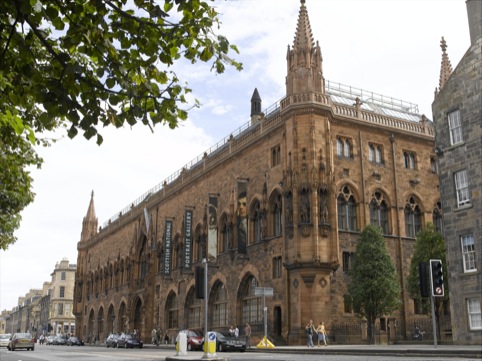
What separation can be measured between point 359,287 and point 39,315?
129 m

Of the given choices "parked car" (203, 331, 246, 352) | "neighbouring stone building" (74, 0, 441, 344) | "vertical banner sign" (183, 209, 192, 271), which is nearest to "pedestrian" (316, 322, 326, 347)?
"neighbouring stone building" (74, 0, 441, 344)

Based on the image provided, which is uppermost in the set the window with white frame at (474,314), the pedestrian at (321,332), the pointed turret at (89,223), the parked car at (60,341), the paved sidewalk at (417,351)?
the pointed turret at (89,223)

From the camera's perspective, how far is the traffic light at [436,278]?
2011 cm

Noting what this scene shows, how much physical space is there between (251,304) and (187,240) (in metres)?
10.7

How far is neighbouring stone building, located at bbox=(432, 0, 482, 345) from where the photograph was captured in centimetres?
2467

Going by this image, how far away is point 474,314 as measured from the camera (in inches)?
965

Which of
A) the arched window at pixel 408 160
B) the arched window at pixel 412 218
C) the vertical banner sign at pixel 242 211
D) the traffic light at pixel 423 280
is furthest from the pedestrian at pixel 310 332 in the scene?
the arched window at pixel 408 160

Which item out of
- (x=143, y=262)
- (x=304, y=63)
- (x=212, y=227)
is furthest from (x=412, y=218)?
(x=143, y=262)

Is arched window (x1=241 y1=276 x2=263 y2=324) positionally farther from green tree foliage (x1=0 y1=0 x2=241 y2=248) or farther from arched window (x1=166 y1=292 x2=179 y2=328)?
green tree foliage (x1=0 y1=0 x2=241 y2=248)

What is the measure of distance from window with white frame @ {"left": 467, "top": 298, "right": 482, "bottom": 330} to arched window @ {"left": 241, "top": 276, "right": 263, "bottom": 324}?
16.6 metres

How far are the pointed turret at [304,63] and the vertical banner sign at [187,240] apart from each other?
16.4 metres

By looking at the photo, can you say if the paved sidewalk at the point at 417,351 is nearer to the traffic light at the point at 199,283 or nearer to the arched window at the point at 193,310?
the traffic light at the point at 199,283

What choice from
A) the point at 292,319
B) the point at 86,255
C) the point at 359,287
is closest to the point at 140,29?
the point at 359,287

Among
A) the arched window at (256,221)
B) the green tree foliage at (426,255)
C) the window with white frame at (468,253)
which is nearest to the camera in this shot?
the window with white frame at (468,253)
